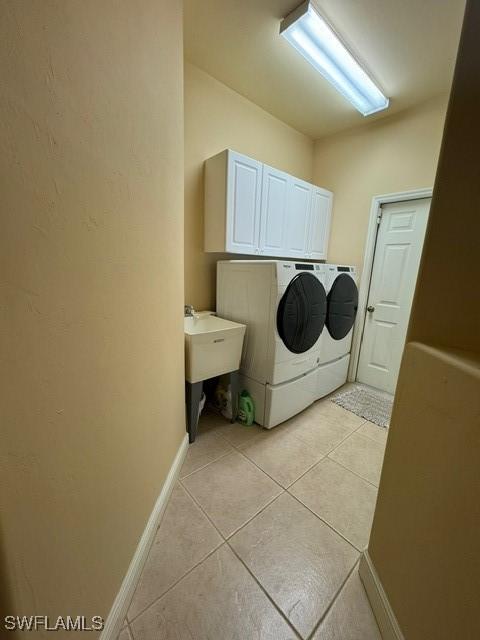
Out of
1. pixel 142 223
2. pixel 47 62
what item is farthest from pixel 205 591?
pixel 47 62

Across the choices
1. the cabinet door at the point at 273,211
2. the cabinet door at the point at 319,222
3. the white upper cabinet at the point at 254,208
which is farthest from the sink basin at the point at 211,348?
the cabinet door at the point at 319,222

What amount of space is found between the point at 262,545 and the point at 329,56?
10.1 feet

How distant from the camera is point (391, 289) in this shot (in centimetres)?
265

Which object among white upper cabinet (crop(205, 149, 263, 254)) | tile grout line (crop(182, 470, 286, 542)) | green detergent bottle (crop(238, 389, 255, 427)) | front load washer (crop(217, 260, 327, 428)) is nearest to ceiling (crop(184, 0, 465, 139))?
white upper cabinet (crop(205, 149, 263, 254))

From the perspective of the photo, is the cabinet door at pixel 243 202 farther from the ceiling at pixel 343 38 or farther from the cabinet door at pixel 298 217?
the ceiling at pixel 343 38

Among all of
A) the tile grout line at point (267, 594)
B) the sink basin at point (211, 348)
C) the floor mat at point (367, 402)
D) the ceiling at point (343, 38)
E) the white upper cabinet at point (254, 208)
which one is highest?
the ceiling at point (343, 38)

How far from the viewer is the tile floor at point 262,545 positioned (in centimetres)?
92

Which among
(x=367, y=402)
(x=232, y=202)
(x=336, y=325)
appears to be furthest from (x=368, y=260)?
(x=232, y=202)

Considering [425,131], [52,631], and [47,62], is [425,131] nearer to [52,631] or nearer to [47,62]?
[47,62]

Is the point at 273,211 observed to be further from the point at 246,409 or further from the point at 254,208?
the point at 246,409

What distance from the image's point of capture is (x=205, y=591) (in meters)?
1.00

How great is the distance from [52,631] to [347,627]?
989 mm

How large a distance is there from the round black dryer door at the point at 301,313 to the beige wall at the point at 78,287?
3.38 feet

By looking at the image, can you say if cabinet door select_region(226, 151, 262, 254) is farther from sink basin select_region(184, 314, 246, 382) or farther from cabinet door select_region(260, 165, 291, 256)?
sink basin select_region(184, 314, 246, 382)
